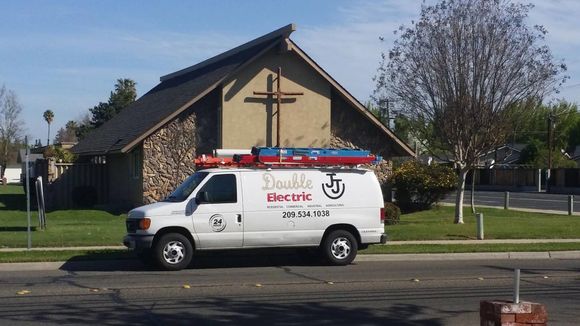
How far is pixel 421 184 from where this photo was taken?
32.6m

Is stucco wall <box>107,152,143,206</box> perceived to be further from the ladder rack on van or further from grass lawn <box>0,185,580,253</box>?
the ladder rack on van

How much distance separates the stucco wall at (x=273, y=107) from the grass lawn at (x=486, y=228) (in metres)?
4.83

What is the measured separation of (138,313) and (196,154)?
20.3 meters

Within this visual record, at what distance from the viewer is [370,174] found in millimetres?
16984

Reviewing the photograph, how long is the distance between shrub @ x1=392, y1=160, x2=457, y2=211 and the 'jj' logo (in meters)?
16.2

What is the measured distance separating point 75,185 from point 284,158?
2138cm

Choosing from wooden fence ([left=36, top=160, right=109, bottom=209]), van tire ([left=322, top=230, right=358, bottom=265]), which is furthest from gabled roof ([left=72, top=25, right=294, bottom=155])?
van tire ([left=322, top=230, right=358, bottom=265])

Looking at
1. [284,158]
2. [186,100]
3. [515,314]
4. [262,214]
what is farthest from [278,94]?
[515,314]

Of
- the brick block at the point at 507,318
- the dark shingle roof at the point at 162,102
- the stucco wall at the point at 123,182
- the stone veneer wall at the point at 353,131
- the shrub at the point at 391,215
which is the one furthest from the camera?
the stone veneer wall at the point at 353,131

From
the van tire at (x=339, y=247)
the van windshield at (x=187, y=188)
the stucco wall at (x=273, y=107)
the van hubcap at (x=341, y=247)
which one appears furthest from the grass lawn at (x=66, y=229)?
the van hubcap at (x=341, y=247)

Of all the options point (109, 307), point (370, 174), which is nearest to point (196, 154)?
point (370, 174)

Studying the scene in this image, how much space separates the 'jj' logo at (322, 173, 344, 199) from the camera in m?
16.7

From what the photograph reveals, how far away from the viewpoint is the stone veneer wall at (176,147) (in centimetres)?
3025

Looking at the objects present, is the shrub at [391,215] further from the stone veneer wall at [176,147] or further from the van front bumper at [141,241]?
the van front bumper at [141,241]
